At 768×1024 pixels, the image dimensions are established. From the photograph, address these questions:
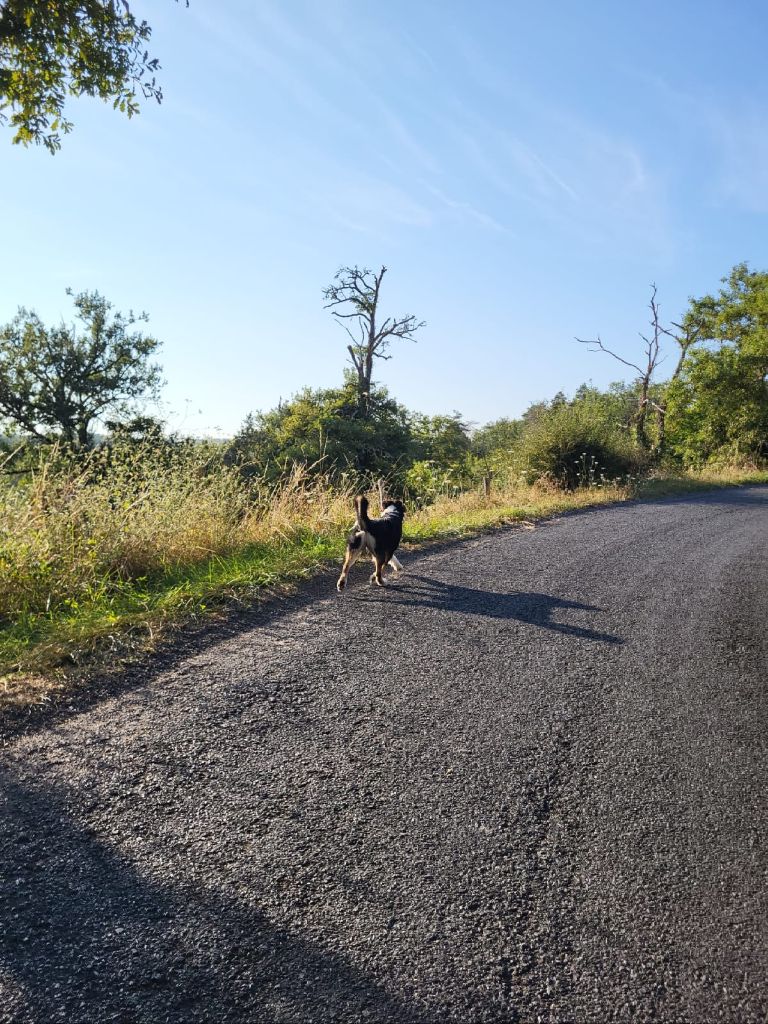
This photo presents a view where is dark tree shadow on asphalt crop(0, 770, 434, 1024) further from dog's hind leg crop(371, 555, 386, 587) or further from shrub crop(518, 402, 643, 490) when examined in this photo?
shrub crop(518, 402, 643, 490)

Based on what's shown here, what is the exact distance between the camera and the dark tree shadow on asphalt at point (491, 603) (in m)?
4.93

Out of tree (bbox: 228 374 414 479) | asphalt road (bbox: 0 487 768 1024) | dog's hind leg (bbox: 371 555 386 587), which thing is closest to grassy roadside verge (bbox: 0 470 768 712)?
asphalt road (bbox: 0 487 768 1024)

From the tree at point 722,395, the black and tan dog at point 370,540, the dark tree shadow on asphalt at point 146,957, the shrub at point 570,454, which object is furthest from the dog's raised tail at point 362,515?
the tree at point 722,395

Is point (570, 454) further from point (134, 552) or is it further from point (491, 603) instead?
point (134, 552)

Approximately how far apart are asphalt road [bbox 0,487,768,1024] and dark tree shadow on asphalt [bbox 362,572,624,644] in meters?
0.30

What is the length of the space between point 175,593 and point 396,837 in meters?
3.34

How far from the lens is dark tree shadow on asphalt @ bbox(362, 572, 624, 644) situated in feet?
16.2

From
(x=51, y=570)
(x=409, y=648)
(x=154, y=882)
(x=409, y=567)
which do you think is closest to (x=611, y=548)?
(x=409, y=567)

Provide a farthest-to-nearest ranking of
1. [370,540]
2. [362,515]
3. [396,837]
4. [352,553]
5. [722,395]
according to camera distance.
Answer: [722,395]
[352,553]
[370,540]
[362,515]
[396,837]

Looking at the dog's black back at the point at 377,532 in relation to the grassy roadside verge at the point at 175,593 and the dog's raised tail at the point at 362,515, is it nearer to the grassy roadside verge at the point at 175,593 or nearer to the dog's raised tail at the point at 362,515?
the dog's raised tail at the point at 362,515

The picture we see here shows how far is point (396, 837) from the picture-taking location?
7.77ft

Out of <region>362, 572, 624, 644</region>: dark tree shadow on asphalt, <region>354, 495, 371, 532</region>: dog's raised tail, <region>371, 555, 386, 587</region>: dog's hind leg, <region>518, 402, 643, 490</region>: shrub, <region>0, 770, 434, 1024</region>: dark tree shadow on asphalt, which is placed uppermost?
<region>518, 402, 643, 490</region>: shrub

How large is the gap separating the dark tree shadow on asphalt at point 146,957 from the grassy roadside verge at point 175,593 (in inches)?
64.0

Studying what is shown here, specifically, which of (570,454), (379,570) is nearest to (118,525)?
(379,570)
